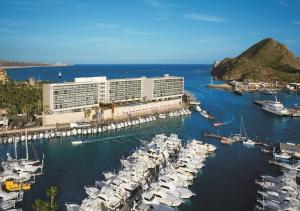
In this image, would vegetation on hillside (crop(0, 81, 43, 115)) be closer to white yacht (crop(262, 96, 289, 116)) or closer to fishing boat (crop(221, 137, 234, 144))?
fishing boat (crop(221, 137, 234, 144))

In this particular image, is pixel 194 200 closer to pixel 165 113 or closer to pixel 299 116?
pixel 165 113

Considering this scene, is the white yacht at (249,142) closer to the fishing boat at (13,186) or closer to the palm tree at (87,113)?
the palm tree at (87,113)

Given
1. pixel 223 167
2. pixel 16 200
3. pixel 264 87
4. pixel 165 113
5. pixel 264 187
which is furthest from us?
pixel 264 87

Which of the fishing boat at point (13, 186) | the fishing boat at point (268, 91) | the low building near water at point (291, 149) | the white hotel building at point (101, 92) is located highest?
the white hotel building at point (101, 92)

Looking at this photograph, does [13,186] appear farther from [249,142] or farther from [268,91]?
[268,91]

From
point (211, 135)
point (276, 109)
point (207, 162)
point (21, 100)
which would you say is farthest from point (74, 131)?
point (276, 109)

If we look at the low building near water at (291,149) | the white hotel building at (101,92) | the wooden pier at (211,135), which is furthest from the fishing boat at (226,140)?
the white hotel building at (101,92)

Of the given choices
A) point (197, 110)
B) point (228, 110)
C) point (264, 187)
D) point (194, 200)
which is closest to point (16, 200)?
point (194, 200)

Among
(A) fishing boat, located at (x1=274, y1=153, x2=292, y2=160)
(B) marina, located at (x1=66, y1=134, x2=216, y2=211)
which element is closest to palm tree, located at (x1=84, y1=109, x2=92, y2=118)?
(B) marina, located at (x1=66, y1=134, x2=216, y2=211)

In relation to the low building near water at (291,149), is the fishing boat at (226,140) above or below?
below
